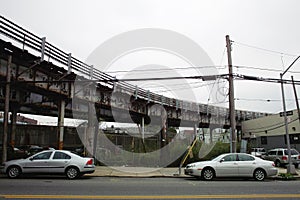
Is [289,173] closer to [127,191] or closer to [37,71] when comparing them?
[127,191]

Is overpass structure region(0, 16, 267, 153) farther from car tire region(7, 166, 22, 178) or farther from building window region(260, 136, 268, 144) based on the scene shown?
building window region(260, 136, 268, 144)

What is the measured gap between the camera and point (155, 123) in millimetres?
40594

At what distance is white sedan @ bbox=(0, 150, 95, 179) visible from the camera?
1420 cm

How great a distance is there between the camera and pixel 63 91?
22.4 metres

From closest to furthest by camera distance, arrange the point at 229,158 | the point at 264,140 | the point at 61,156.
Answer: the point at 61,156 → the point at 229,158 → the point at 264,140

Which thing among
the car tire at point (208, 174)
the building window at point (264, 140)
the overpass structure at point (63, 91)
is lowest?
the car tire at point (208, 174)

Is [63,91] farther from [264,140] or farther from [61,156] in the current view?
[264,140]

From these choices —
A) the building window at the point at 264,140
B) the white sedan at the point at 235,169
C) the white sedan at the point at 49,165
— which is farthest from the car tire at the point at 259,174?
the building window at the point at 264,140

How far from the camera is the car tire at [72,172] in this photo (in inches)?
564

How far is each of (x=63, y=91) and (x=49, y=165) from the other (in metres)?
9.14

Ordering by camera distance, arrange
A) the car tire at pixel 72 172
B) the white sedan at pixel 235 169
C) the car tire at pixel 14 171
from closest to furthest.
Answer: the car tire at pixel 14 171, the car tire at pixel 72 172, the white sedan at pixel 235 169

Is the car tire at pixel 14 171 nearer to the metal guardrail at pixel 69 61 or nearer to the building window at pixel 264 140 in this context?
the metal guardrail at pixel 69 61

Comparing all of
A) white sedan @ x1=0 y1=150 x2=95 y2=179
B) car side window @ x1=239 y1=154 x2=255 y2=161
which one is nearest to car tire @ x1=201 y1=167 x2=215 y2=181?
car side window @ x1=239 y1=154 x2=255 y2=161

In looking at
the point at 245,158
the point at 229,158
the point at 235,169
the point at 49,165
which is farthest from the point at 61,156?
the point at 245,158
